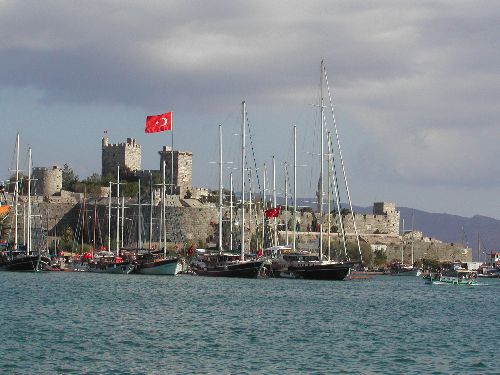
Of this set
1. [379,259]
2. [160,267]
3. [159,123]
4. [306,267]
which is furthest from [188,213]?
[306,267]

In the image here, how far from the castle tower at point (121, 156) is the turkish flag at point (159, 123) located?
A: 33.1 metres

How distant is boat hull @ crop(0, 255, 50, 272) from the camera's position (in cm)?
5881

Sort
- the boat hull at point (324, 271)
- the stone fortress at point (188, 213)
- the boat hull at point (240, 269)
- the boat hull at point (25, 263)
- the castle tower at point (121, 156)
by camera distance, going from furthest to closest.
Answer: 1. the castle tower at point (121, 156)
2. the stone fortress at point (188, 213)
3. the boat hull at point (25, 263)
4. the boat hull at point (240, 269)
5. the boat hull at point (324, 271)

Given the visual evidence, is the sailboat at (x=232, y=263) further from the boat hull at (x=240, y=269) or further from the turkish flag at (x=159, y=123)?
the turkish flag at (x=159, y=123)

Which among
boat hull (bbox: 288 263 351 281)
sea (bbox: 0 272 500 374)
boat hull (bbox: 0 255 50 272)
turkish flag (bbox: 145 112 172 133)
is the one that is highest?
turkish flag (bbox: 145 112 172 133)

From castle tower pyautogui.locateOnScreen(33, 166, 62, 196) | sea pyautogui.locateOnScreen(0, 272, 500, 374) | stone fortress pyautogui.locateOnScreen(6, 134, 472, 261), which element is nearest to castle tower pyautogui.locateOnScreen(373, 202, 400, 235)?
stone fortress pyautogui.locateOnScreen(6, 134, 472, 261)

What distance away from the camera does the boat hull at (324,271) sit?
52.4m

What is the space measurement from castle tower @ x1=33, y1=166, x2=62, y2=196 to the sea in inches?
1526

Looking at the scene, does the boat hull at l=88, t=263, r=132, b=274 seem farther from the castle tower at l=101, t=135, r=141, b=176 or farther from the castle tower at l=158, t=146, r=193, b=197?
the castle tower at l=101, t=135, r=141, b=176

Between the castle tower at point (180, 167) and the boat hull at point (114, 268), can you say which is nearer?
the boat hull at point (114, 268)

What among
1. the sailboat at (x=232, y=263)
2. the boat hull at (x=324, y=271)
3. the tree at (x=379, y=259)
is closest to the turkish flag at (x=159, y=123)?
the sailboat at (x=232, y=263)

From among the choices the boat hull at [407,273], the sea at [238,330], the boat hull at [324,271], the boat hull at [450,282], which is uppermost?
the boat hull at [324,271]

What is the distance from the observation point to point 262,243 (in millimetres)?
65562

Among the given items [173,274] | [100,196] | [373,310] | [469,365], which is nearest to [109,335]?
[469,365]
